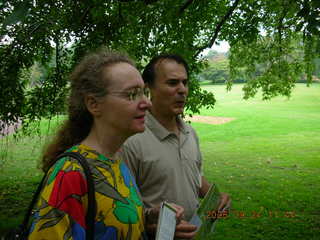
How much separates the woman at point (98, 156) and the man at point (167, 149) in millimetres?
523

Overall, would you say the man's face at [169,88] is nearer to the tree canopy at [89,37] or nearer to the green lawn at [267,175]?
the tree canopy at [89,37]

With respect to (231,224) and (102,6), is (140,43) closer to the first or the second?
(102,6)

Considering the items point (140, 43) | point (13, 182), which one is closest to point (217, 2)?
point (140, 43)

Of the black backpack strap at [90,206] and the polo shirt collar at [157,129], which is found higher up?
the polo shirt collar at [157,129]

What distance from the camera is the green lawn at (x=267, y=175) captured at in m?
6.48

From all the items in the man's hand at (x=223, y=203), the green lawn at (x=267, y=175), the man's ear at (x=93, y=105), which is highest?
the man's ear at (x=93, y=105)

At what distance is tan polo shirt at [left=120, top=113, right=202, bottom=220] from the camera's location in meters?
2.27

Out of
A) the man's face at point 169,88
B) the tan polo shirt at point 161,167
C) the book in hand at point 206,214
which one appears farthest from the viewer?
the man's face at point 169,88

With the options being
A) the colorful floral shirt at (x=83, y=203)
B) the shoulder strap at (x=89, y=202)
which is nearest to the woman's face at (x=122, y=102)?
the colorful floral shirt at (x=83, y=203)

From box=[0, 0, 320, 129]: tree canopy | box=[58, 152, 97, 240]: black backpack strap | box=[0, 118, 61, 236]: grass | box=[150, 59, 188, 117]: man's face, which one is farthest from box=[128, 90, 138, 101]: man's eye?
box=[0, 0, 320, 129]: tree canopy

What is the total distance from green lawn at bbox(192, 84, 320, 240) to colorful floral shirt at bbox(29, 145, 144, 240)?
491 cm

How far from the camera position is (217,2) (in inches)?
335

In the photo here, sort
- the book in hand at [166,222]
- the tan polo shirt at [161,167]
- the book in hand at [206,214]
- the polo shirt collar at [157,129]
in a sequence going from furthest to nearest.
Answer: the polo shirt collar at [157,129] < the tan polo shirt at [161,167] < the book in hand at [206,214] < the book in hand at [166,222]

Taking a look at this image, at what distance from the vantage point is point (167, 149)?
2385 millimetres
